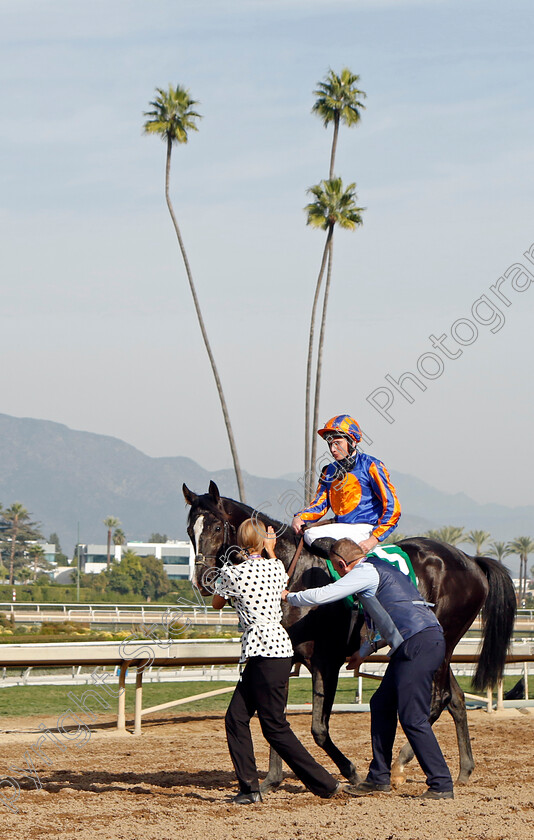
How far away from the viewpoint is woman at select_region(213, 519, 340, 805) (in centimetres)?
509

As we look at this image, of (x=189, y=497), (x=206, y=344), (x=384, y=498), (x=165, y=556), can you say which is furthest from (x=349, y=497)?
(x=165, y=556)

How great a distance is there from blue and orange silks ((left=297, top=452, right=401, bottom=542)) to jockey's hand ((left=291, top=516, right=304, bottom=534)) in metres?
0.04

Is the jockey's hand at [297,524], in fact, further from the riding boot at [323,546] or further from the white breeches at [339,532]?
the riding boot at [323,546]

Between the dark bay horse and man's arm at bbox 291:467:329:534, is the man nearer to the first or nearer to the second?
the dark bay horse

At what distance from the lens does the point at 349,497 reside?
6207 millimetres

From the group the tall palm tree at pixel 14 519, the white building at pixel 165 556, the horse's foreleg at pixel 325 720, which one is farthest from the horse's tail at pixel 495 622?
the white building at pixel 165 556

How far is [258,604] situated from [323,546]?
94cm

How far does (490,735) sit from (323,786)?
165 inches

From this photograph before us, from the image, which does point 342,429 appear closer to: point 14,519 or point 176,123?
point 176,123

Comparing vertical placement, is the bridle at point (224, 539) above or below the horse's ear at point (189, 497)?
below

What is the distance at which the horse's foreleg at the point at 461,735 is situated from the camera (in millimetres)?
6184

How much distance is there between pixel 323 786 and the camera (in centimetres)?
522

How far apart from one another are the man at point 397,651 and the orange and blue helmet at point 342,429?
3.69 ft

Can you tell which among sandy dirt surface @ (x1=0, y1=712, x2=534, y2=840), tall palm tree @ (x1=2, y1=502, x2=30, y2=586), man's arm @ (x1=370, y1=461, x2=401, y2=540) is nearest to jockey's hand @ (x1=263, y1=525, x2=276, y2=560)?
man's arm @ (x1=370, y1=461, x2=401, y2=540)
